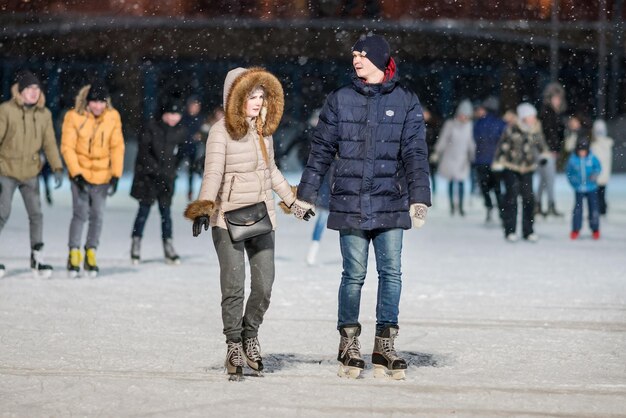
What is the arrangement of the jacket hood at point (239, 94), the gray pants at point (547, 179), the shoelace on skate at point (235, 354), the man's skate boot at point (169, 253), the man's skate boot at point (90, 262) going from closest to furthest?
the shoelace on skate at point (235, 354), the jacket hood at point (239, 94), the man's skate boot at point (90, 262), the man's skate boot at point (169, 253), the gray pants at point (547, 179)

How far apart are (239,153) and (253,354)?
3.34 feet

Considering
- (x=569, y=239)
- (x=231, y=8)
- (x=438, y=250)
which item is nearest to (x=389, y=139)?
(x=438, y=250)

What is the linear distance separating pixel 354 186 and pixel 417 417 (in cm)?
144

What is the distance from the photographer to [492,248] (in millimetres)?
15078

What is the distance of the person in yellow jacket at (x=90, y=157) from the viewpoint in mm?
11336

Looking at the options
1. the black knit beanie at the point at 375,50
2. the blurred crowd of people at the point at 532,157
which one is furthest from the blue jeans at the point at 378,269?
the blurred crowd of people at the point at 532,157

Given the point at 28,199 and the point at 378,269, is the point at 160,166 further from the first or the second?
the point at 378,269

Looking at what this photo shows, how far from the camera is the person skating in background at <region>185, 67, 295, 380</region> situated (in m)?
6.95

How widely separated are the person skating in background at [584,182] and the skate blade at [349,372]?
9931 millimetres

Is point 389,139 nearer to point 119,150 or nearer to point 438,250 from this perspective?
point 119,150

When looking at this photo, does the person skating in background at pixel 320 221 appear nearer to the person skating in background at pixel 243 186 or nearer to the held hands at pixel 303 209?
the person skating in background at pixel 243 186

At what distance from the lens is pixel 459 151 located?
67.7ft

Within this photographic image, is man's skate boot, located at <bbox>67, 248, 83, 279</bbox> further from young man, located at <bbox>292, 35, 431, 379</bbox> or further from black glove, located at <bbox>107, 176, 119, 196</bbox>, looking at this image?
young man, located at <bbox>292, 35, 431, 379</bbox>

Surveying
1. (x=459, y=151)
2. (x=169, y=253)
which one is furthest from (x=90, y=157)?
(x=459, y=151)
